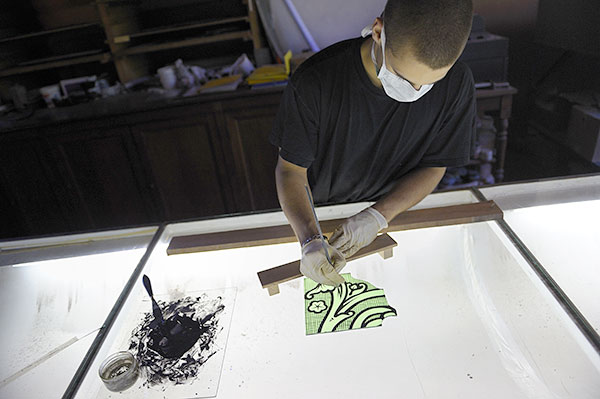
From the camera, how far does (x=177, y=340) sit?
3.55ft

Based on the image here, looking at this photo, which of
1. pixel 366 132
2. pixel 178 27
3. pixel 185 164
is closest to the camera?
pixel 366 132

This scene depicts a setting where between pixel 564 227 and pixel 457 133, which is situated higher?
pixel 457 133

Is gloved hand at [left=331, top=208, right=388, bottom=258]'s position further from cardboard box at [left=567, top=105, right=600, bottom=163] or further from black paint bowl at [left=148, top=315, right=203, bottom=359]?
cardboard box at [left=567, top=105, right=600, bottom=163]

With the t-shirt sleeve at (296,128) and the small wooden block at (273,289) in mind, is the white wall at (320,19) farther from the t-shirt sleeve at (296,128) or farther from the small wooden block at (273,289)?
the small wooden block at (273,289)

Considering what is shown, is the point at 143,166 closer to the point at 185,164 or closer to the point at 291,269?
the point at 185,164

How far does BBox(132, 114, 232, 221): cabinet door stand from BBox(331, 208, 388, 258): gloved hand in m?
1.78

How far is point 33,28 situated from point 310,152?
3055 mm

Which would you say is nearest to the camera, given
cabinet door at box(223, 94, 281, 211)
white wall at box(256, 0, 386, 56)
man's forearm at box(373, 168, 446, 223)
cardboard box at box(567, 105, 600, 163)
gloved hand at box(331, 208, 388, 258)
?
gloved hand at box(331, 208, 388, 258)

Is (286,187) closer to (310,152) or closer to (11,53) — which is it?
(310,152)

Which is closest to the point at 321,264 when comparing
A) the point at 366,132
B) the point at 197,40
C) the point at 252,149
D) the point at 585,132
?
the point at 366,132

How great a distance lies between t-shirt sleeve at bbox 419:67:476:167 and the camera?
140 centimetres

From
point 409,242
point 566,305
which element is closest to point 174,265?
point 409,242

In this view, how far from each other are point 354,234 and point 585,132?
2.38m

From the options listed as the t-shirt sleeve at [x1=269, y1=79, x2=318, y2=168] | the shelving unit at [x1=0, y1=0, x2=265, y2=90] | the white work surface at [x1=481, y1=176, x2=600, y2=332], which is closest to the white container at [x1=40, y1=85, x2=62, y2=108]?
the shelving unit at [x1=0, y1=0, x2=265, y2=90]
